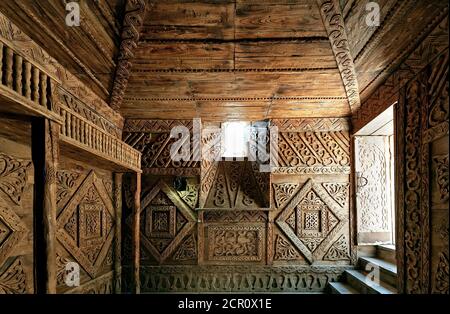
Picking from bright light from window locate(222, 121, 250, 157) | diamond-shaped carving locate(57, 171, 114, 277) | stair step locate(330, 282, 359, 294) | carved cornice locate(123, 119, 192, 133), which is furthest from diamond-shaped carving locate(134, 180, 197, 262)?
stair step locate(330, 282, 359, 294)

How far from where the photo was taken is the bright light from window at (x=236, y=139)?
5.19 meters

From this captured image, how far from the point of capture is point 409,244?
272 centimetres

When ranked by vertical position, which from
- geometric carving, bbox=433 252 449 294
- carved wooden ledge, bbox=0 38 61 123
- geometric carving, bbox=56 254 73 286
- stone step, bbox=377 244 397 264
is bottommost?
stone step, bbox=377 244 397 264

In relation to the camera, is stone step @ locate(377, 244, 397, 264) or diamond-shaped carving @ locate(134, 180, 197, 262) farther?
diamond-shaped carving @ locate(134, 180, 197, 262)

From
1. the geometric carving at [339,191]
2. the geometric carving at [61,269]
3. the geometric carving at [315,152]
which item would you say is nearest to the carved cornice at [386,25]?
the geometric carving at [315,152]

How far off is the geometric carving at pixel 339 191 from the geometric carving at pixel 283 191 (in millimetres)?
612

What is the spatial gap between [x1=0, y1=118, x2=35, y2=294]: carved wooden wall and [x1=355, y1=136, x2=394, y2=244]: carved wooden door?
473cm

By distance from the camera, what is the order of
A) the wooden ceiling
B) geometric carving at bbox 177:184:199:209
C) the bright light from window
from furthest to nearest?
the bright light from window, geometric carving at bbox 177:184:199:209, the wooden ceiling

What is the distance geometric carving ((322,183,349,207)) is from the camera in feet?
15.7

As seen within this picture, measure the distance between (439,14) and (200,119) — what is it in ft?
11.5

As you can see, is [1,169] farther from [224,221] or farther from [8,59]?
[224,221]

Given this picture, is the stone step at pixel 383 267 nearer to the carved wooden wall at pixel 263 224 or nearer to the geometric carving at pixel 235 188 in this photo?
the carved wooden wall at pixel 263 224

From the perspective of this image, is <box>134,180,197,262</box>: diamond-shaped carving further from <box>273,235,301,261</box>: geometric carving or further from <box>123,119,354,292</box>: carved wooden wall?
<box>273,235,301,261</box>: geometric carving

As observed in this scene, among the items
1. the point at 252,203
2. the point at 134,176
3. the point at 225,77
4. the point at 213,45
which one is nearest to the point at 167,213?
the point at 134,176
